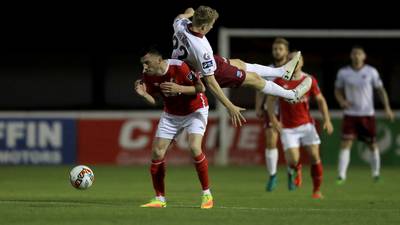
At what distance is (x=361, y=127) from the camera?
652 inches

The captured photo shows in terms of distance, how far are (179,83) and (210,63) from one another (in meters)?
0.38

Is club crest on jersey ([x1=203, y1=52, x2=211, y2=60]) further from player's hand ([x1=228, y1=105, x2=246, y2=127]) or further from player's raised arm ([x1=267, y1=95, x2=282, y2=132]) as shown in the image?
player's raised arm ([x1=267, y1=95, x2=282, y2=132])

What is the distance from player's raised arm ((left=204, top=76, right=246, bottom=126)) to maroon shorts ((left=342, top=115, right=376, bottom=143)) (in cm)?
611

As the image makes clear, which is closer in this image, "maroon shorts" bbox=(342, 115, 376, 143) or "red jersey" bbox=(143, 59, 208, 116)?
"red jersey" bbox=(143, 59, 208, 116)

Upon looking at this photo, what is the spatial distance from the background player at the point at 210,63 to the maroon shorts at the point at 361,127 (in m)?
4.93

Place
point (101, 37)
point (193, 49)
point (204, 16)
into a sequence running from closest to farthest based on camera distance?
point (204, 16)
point (193, 49)
point (101, 37)

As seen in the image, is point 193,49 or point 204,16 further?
point 193,49

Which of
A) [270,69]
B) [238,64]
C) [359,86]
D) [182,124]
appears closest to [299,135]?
[270,69]

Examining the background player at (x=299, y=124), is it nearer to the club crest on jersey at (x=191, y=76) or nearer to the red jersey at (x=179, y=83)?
the red jersey at (x=179, y=83)

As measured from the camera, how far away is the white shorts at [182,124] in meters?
10.9

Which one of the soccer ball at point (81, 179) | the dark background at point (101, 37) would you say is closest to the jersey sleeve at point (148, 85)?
the soccer ball at point (81, 179)

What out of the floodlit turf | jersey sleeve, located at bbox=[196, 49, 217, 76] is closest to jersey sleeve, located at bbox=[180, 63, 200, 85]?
jersey sleeve, located at bbox=[196, 49, 217, 76]

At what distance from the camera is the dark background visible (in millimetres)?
22562

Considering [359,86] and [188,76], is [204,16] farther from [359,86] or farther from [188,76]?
[359,86]
